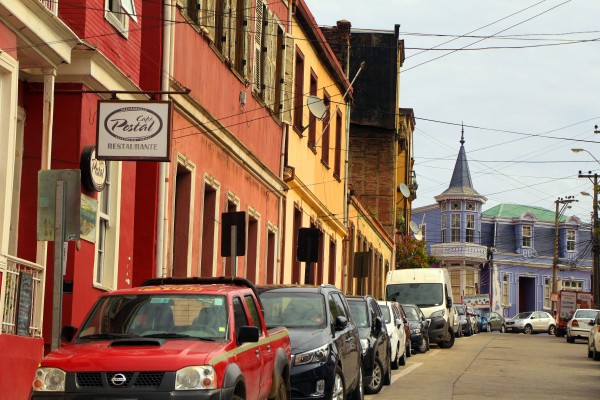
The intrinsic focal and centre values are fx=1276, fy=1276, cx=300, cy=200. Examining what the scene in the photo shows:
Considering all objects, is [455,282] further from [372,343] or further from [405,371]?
[372,343]

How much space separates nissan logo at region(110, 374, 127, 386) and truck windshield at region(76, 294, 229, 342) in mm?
997

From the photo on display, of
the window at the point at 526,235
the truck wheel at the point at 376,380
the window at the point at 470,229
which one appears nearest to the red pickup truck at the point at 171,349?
the truck wheel at the point at 376,380

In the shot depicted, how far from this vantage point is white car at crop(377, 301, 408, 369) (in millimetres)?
27469

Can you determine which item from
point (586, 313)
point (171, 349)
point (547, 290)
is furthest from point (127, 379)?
point (547, 290)

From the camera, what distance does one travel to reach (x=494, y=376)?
25.7m

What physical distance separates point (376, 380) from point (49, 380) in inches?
417

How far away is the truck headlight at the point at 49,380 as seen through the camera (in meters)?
11.0

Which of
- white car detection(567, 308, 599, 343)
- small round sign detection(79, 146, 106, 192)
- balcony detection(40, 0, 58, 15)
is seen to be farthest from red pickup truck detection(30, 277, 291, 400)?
white car detection(567, 308, 599, 343)

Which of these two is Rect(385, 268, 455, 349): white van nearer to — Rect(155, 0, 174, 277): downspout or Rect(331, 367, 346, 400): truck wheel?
Rect(155, 0, 174, 277): downspout

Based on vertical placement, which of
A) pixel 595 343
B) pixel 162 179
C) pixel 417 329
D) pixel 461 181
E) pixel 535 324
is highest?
pixel 461 181

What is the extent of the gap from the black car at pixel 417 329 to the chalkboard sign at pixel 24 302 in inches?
817

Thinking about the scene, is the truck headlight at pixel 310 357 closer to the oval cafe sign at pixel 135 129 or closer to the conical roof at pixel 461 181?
the oval cafe sign at pixel 135 129

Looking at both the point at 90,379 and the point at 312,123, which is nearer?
the point at 90,379

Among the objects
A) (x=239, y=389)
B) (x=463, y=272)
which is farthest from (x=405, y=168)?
(x=239, y=389)
